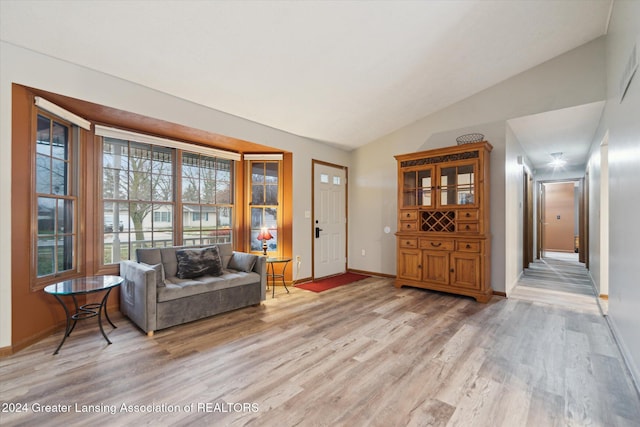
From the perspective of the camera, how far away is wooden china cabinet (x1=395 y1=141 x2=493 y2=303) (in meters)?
4.00

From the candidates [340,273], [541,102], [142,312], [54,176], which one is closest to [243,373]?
[142,312]

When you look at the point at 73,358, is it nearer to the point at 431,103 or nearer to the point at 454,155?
the point at 454,155

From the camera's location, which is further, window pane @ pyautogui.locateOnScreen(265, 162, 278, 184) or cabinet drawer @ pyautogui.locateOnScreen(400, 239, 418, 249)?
window pane @ pyautogui.locateOnScreen(265, 162, 278, 184)

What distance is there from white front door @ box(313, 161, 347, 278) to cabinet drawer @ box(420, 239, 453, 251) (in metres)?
1.79

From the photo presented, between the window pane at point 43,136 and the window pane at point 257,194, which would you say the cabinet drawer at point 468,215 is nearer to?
the window pane at point 257,194

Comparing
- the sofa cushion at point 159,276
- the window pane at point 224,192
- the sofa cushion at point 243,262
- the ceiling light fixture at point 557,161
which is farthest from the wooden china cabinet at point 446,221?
the sofa cushion at point 159,276

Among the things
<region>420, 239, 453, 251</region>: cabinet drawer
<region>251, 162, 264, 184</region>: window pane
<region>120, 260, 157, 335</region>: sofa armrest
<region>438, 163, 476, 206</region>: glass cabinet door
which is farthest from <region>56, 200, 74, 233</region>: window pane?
<region>438, 163, 476, 206</region>: glass cabinet door

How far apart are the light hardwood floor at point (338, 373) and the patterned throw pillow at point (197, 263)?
23.9 inches

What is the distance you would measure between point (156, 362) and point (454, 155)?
14.1ft

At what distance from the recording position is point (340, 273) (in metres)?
5.84

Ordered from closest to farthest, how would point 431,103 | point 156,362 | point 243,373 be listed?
point 243,373 → point 156,362 → point 431,103

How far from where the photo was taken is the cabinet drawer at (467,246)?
399 centimetres

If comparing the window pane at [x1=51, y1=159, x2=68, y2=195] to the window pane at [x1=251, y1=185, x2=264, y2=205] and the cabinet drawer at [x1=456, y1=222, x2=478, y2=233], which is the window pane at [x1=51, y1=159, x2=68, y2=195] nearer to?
the window pane at [x1=251, y1=185, x2=264, y2=205]

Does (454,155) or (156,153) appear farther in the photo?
(454,155)
